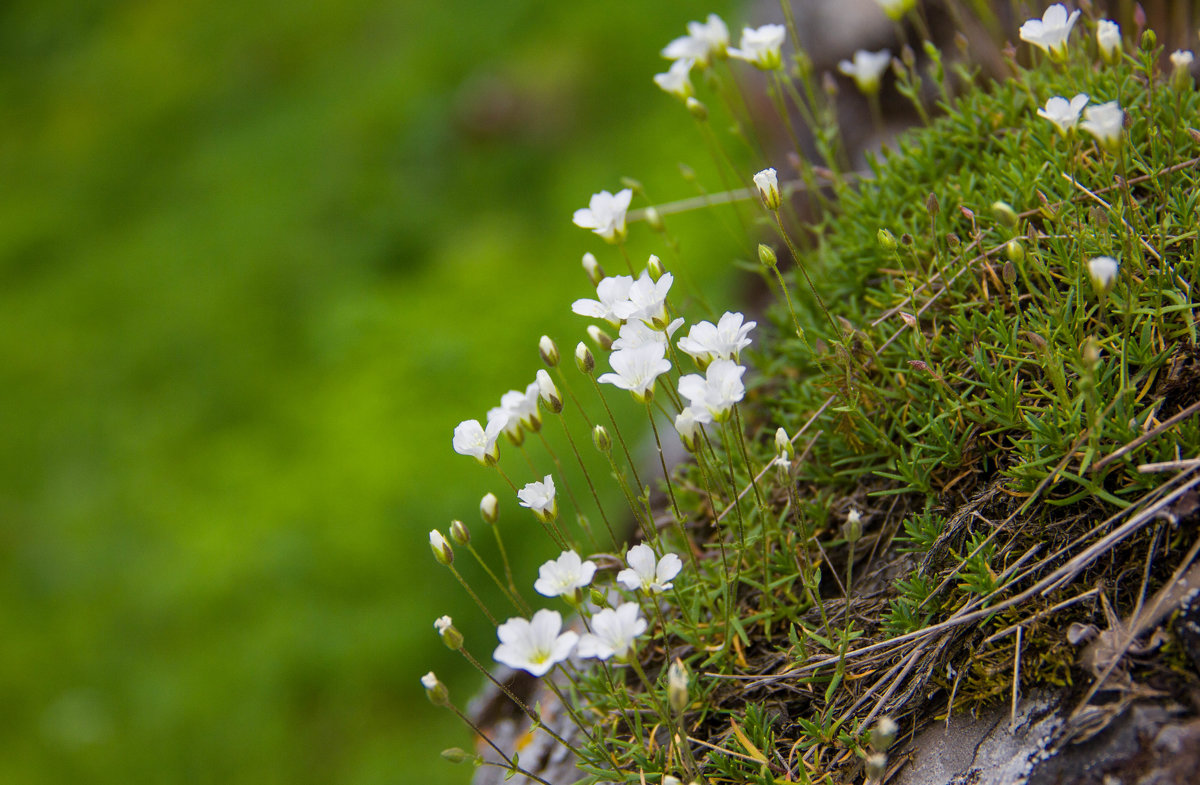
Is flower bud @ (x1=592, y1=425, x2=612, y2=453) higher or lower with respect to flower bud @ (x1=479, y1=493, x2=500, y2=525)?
higher

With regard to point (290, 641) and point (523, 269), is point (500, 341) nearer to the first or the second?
point (523, 269)

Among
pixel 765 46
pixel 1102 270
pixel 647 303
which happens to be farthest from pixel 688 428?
pixel 765 46

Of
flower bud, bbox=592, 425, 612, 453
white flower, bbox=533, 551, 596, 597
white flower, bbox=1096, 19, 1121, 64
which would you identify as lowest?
white flower, bbox=533, 551, 596, 597

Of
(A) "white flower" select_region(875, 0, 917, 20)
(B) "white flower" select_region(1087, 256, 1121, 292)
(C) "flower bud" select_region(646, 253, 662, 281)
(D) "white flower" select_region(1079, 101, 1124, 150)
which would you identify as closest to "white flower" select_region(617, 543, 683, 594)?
(C) "flower bud" select_region(646, 253, 662, 281)

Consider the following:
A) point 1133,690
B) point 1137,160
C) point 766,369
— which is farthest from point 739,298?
point 1133,690

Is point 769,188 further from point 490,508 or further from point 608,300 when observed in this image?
point 490,508

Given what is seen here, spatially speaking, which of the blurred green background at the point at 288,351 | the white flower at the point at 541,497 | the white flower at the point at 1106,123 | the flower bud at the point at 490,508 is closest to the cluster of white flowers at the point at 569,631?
the white flower at the point at 541,497

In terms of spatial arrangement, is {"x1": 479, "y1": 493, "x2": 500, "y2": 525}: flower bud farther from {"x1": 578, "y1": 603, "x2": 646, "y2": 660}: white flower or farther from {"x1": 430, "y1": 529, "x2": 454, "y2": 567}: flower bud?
{"x1": 578, "y1": 603, "x2": 646, "y2": 660}: white flower

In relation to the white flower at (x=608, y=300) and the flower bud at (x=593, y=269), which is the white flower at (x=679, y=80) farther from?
the white flower at (x=608, y=300)
